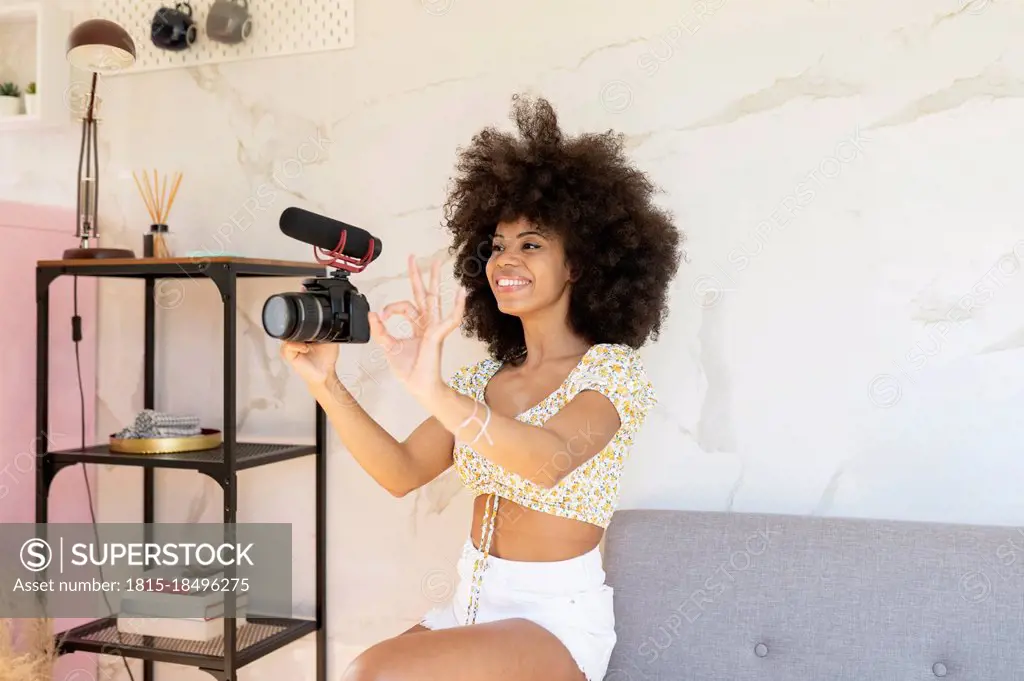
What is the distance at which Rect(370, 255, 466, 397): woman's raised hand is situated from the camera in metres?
1.23

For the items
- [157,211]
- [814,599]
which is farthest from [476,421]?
[157,211]

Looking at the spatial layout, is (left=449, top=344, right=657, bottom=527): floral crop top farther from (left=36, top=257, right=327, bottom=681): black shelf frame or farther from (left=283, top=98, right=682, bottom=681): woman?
(left=36, top=257, right=327, bottom=681): black shelf frame

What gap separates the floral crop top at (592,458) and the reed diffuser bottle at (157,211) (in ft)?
3.53

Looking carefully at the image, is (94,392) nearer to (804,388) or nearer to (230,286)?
(230,286)

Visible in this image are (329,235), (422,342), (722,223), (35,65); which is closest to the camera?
(422,342)

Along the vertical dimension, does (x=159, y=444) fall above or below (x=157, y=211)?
below

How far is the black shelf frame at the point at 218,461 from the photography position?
1981mm

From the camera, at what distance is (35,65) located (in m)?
2.56

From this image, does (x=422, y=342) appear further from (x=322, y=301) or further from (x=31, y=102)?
(x=31, y=102)

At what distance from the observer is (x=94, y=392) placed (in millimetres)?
2537

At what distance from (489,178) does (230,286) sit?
636mm

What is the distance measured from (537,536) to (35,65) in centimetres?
200

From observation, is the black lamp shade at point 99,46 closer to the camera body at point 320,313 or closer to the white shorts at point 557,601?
the camera body at point 320,313

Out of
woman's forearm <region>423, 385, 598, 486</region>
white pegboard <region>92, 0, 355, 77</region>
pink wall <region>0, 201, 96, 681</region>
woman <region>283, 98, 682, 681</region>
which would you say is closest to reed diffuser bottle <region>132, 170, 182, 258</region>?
pink wall <region>0, 201, 96, 681</region>
